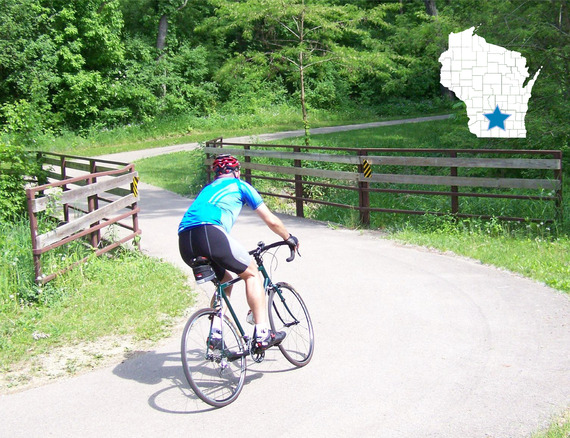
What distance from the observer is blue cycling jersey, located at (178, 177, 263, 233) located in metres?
5.68

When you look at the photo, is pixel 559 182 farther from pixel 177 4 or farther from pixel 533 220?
pixel 177 4

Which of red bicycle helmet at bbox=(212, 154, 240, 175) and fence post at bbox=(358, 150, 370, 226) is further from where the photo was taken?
fence post at bbox=(358, 150, 370, 226)

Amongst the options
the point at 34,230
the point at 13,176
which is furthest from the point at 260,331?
the point at 13,176

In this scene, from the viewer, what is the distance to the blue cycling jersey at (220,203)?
5.68 metres

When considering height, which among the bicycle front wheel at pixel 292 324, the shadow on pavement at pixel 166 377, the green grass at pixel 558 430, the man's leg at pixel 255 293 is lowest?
the shadow on pavement at pixel 166 377

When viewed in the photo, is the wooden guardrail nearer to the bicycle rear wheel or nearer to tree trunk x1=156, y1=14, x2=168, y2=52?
the bicycle rear wheel

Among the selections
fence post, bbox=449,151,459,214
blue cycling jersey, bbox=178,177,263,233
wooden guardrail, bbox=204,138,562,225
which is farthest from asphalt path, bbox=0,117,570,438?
fence post, bbox=449,151,459,214

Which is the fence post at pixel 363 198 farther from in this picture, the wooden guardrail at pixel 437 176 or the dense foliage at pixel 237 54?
the dense foliage at pixel 237 54

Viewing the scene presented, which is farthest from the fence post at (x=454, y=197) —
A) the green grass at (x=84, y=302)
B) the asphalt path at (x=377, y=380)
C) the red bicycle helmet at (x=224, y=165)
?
the red bicycle helmet at (x=224, y=165)

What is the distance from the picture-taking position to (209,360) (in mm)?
5621

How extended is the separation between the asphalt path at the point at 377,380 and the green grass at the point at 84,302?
53 cm

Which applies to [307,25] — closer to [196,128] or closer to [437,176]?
[437,176]

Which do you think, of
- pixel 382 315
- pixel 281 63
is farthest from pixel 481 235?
pixel 281 63

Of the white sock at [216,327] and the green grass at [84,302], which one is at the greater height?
the white sock at [216,327]
